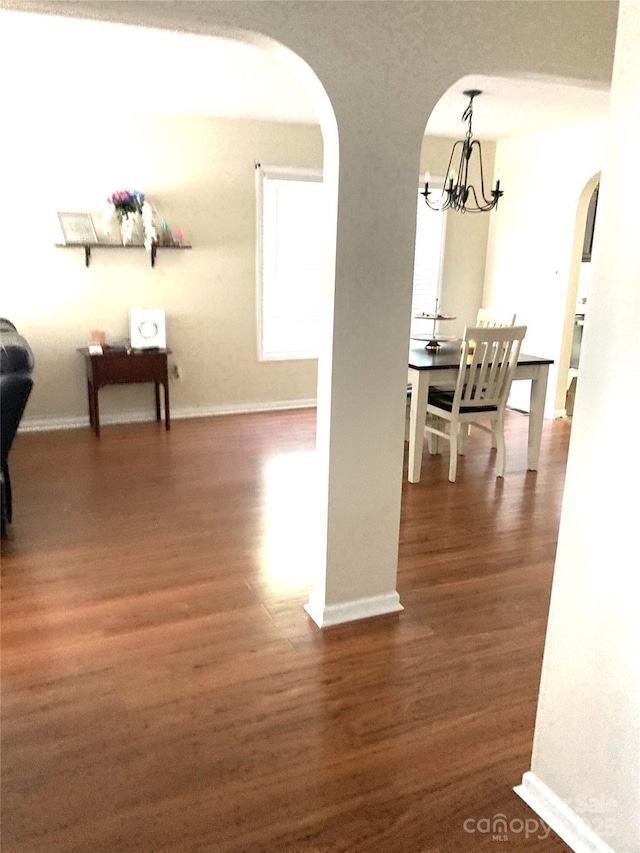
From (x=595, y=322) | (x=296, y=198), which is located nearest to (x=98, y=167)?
(x=296, y=198)

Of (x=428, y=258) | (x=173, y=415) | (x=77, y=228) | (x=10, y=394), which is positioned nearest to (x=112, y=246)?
(x=77, y=228)

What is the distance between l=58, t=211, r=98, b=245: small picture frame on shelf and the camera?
5.22 metres

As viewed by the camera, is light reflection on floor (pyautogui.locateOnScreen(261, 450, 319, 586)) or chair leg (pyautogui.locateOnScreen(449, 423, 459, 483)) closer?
light reflection on floor (pyautogui.locateOnScreen(261, 450, 319, 586))

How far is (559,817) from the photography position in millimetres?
1764

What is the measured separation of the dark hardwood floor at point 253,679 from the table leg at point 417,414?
0.23 metres

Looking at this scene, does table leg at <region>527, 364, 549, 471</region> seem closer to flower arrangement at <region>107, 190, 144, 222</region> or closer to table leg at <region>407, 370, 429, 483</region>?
table leg at <region>407, 370, 429, 483</region>

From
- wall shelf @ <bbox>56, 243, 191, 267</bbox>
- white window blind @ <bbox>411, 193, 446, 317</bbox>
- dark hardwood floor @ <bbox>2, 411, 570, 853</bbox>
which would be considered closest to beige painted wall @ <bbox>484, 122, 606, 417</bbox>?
white window blind @ <bbox>411, 193, 446, 317</bbox>

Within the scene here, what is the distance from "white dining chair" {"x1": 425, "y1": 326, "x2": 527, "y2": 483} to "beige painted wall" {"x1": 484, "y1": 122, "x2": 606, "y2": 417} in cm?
185

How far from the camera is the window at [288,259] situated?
588cm

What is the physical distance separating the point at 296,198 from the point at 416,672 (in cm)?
462

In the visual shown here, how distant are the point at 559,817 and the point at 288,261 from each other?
5.08m

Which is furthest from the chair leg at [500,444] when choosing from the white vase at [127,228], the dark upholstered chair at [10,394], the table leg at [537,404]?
the white vase at [127,228]

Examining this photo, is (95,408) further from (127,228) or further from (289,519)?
(289,519)

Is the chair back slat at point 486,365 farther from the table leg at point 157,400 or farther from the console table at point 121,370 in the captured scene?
the table leg at point 157,400
